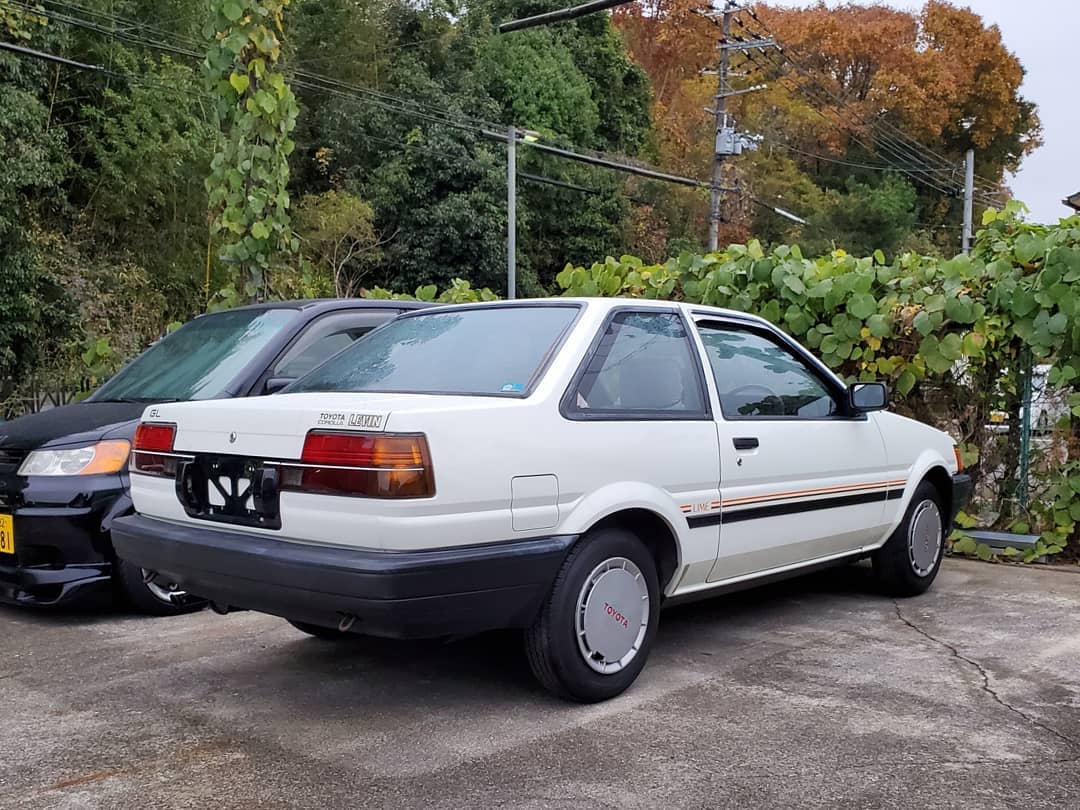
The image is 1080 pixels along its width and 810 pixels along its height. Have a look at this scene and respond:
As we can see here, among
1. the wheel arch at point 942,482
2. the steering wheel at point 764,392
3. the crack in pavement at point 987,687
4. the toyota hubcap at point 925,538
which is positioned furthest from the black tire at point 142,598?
the wheel arch at point 942,482

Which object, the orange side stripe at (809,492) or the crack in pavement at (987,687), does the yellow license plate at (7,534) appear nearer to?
the orange side stripe at (809,492)

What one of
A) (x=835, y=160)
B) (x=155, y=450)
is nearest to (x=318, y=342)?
(x=155, y=450)

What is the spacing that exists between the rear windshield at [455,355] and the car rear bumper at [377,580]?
0.65 m

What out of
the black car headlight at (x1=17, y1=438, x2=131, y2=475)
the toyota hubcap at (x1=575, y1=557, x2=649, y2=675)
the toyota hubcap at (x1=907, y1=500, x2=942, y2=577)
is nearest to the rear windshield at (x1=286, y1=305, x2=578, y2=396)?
the toyota hubcap at (x1=575, y1=557, x2=649, y2=675)

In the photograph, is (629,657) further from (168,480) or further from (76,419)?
(76,419)

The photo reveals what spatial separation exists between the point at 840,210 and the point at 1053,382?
126 feet

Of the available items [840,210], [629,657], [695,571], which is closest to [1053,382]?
[695,571]

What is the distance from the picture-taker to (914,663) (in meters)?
4.33

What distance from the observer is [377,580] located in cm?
312

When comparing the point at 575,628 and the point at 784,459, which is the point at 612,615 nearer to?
the point at 575,628

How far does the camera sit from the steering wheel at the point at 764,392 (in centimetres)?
449

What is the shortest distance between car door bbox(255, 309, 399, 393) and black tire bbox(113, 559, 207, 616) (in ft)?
3.40

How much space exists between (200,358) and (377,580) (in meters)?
2.80

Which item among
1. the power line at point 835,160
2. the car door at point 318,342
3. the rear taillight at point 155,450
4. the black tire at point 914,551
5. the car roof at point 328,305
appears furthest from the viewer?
the power line at point 835,160
